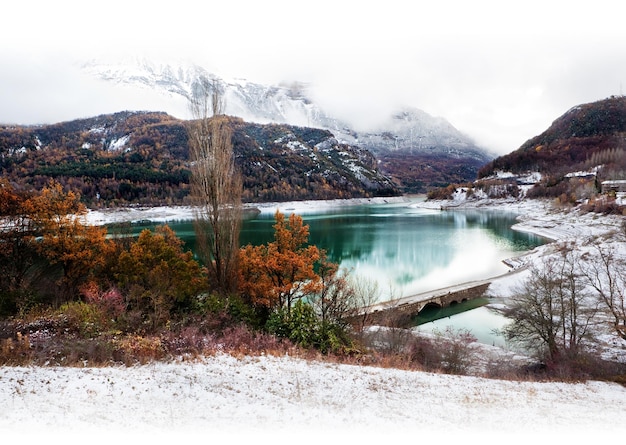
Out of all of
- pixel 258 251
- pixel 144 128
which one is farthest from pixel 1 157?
pixel 258 251

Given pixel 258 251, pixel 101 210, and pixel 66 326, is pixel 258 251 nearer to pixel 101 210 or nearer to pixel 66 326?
pixel 66 326

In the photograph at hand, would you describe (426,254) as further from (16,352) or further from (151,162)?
(151,162)

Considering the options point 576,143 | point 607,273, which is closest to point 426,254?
point 607,273

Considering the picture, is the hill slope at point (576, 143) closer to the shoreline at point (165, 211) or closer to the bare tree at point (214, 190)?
the shoreline at point (165, 211)

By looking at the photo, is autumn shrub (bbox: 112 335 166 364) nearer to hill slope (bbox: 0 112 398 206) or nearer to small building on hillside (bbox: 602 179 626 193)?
small building on hillside (bbox: 602 179 626 193)

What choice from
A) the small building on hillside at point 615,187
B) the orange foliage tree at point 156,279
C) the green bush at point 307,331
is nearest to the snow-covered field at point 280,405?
the green bush at point 307,331

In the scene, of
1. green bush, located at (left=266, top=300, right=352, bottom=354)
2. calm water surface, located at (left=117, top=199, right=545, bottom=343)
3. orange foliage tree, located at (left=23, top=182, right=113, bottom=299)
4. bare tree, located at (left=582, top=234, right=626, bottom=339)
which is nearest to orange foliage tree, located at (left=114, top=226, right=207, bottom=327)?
orange foliage tree, located at (left=23, top=182, right=113, bottom=299)
